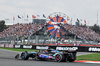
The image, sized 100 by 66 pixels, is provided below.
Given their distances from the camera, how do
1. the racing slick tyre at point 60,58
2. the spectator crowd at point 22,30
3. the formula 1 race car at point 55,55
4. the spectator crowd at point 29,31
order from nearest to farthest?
the racing slick tyre at point 60,58 → the formula 1 race car at point 55,55 → the spectator crowd at point 22,30 → the spectator crowd at point 29,31

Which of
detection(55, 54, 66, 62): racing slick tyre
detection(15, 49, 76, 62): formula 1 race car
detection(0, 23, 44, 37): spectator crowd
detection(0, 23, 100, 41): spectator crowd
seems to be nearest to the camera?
detection(55, 54, 66, 62): racing slick tyre

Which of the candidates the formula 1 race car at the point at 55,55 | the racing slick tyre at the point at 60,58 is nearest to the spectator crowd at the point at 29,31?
the formula 1 race car at the point at 55,55

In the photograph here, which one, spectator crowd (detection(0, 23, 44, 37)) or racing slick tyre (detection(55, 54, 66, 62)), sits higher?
spectator crowd (detection(0, 23, 44, 37))

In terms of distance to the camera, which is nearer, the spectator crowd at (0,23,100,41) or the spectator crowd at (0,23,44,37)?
the spectator crowd at (0,23,44,37)

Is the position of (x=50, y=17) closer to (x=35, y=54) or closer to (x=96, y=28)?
(x=35, y=54)

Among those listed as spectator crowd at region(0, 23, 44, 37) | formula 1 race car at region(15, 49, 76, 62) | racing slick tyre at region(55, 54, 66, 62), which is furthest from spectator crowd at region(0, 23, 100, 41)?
racing slick tyre at region(55, 54, 66, 62)

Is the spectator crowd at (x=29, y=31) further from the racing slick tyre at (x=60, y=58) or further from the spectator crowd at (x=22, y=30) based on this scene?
the racing slick tyre at (x=60, y=58)

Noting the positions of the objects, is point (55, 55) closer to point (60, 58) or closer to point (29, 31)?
point (60, 58)

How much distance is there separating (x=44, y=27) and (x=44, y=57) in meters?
42.6

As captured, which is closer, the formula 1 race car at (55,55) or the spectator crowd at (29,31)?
the formula 1 race car at (55,55)

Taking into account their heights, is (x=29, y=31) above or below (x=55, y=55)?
above

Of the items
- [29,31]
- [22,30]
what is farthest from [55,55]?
[22,30]

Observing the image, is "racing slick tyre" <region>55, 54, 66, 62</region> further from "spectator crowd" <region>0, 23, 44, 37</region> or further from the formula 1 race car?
"spectator crowd" <region>0, 23, 44, 37</region>

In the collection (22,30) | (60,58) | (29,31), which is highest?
(22,30)
